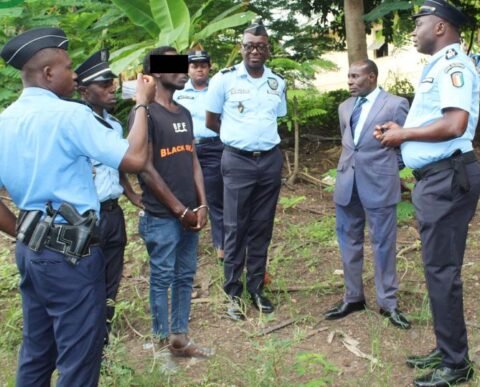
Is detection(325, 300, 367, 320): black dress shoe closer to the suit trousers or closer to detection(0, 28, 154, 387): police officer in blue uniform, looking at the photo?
the suit trousers

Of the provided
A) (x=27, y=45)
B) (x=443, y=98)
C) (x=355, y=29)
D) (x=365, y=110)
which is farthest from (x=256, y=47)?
(x=355, y=29)

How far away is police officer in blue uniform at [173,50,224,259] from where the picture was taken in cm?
588

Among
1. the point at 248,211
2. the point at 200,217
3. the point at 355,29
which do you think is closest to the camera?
the point at 200,217

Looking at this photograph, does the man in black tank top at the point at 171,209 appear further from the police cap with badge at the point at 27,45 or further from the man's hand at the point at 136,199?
the police cap with badge at the point at 27,45

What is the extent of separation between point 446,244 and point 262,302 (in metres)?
1.83

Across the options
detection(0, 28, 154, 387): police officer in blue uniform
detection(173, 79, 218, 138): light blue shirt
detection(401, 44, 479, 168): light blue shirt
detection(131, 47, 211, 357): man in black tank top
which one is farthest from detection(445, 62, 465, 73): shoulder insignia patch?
detection(173, 79, 218, 138): light blue shirt

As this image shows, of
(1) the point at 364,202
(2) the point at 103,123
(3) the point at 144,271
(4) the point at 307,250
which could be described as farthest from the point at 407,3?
(2) the point at 103,123

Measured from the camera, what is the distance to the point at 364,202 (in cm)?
447

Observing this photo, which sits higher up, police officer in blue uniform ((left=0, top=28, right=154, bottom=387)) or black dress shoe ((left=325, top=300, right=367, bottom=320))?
police officer in blue uniform ((left=0, top=28, right=154, bottom=387))

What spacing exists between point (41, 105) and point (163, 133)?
119 centimetres

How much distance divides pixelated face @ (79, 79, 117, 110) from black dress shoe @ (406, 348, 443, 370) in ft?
8.41

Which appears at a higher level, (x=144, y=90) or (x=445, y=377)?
(x=144, y=90)

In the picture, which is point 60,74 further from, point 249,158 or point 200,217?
point 249,158

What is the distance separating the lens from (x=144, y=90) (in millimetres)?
3301
